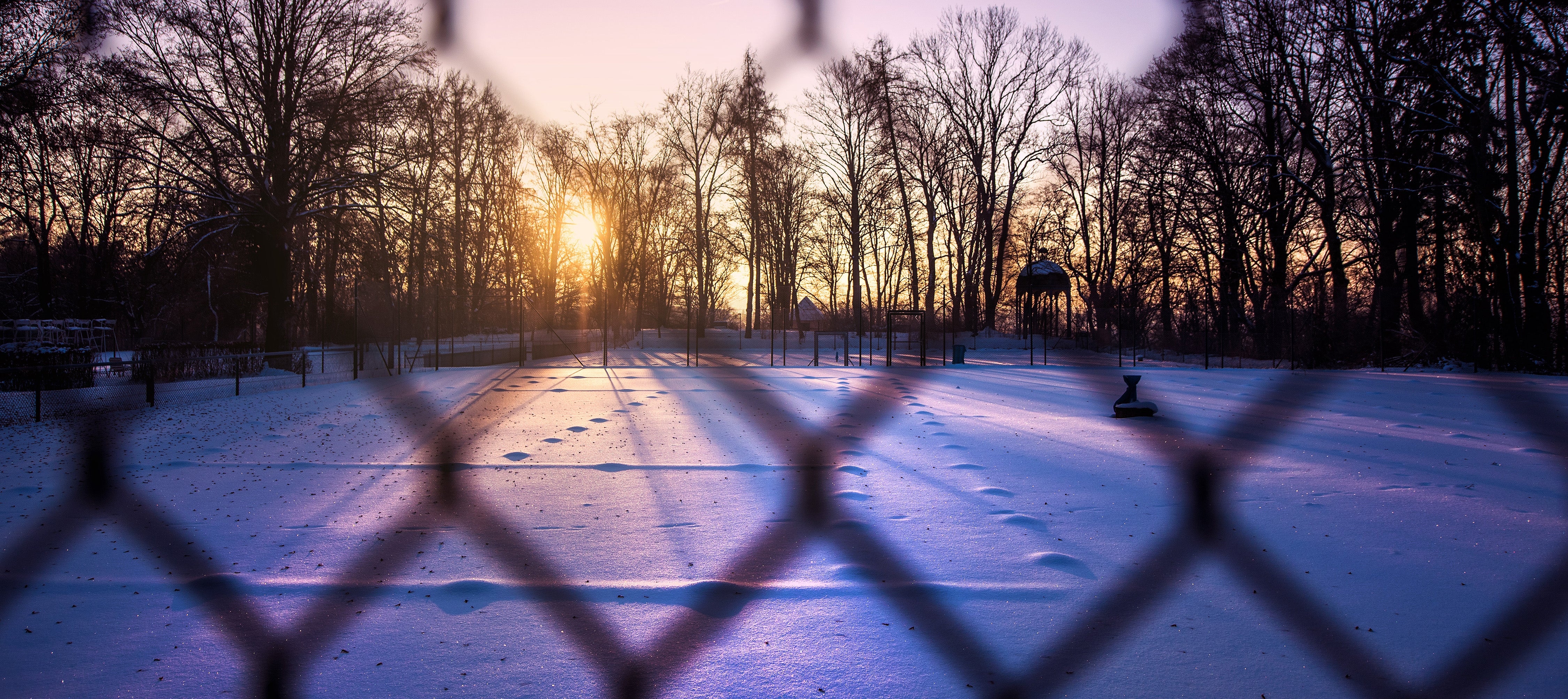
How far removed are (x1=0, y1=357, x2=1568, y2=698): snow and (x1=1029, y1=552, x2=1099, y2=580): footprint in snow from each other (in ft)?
0.06

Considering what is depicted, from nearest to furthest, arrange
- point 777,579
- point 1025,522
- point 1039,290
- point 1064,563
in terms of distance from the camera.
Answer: point 777,579 < point 1064,563 < point 1025,522 < point 1039,290

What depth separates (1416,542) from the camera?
3.67 m

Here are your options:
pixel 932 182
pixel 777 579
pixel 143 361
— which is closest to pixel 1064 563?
pixel 777 579

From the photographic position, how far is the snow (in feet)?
7.75

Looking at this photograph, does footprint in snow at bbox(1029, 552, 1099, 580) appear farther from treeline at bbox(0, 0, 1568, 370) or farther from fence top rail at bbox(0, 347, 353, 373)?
fence top rail at bbox(0, 347, 353, 373)

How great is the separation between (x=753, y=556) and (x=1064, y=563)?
1.41m

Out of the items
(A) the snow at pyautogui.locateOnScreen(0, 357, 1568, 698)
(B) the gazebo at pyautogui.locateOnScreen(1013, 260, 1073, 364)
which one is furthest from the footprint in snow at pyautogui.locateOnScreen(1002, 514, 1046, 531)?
(B) the gazebo at pyautogui.locateOnScreen(1013, 260, 1073, 364)

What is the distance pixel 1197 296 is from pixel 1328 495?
84.0 ft

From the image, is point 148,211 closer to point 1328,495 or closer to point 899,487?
point 899,487

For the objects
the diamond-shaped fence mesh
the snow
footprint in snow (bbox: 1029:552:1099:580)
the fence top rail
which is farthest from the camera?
the fence top rail

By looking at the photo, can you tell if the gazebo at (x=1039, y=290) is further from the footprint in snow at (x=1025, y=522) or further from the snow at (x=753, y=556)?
the footprint in snow at (x=1025, y=522)

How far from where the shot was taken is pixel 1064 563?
3447 millimetres

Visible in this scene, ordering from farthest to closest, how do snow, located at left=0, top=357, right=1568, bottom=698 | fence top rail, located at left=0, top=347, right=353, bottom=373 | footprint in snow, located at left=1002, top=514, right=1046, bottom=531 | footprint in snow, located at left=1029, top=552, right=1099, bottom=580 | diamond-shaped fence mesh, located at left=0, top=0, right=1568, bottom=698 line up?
1. fence top rail, located at left=0, top=347, right=353, bottom=373
2. footprint in snow, located at left=1002, top=514, right=1046, bottom=531
3. footprint in snow, located at left=1029, top=552, right=1099, bottom=580
4. snow, located at left=0, top=357, right=1568, bottom=698
5. diamond-shaped fence mesh, located at left=0, top=0, right=1568, bottom=698

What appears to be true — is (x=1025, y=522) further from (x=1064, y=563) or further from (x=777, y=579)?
(x=777, y=579)
